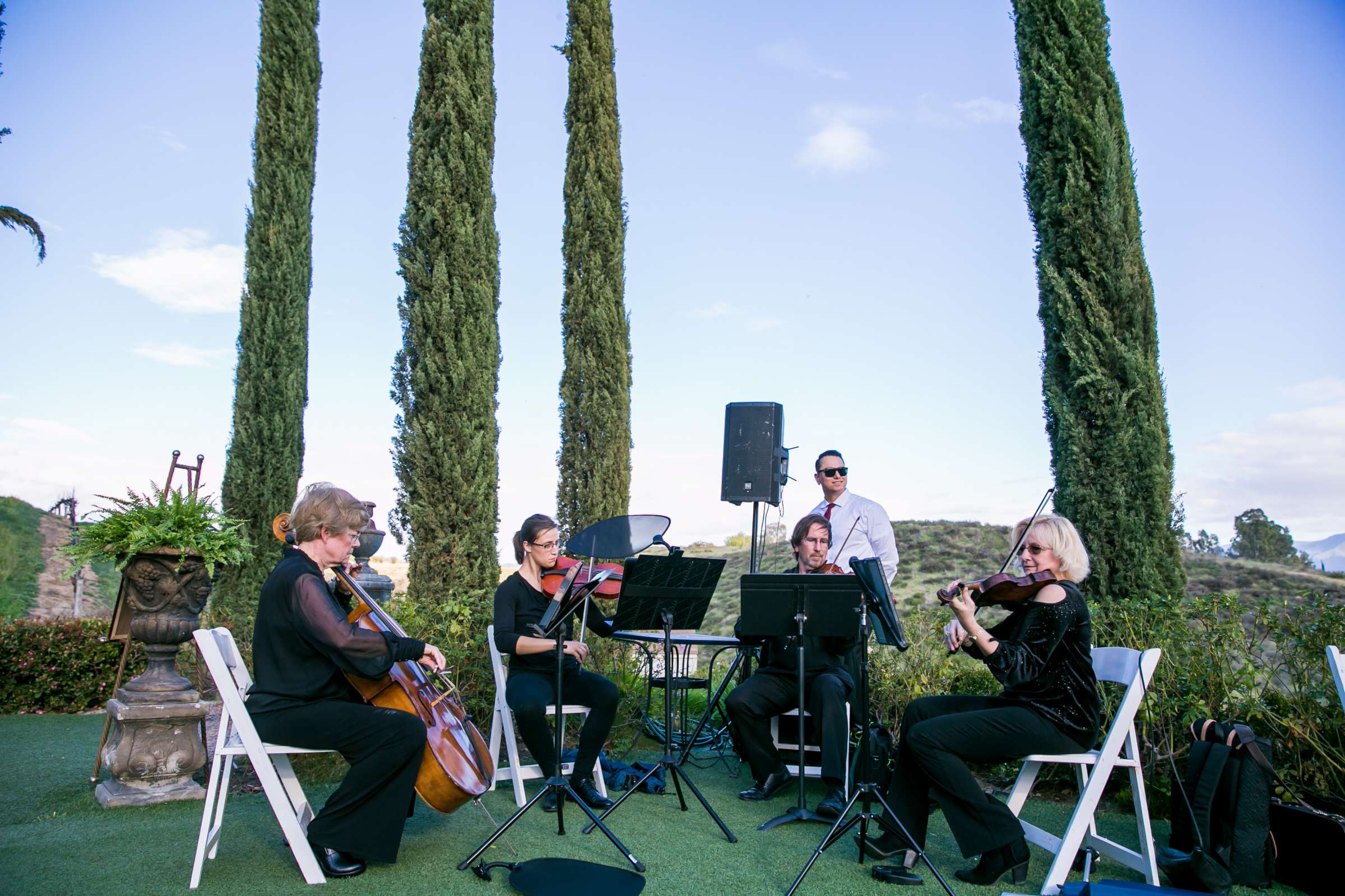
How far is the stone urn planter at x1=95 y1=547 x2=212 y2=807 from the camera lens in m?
4.07

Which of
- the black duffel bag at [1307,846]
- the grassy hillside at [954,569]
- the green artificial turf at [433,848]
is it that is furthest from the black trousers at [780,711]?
the grassy hillside at [954,569]

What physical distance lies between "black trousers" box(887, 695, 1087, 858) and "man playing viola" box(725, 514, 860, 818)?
2.76 feet

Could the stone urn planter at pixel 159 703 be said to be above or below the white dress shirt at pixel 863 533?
below

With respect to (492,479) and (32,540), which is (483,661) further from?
(32,540)

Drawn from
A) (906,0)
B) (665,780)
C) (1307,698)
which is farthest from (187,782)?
(906,0)

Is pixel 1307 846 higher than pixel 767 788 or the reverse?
higher

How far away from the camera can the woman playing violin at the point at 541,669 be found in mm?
3979

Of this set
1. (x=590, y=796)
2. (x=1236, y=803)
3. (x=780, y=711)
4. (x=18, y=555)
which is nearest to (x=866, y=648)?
(x=780, y=711)

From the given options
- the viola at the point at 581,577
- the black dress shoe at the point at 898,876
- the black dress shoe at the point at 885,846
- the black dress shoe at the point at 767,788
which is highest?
the viola at the point at 581,577

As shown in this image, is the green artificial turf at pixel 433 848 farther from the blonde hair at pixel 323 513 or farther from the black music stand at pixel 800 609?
the blonde hair at pixel 323 513

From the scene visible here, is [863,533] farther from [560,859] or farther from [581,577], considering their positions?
[560,859]

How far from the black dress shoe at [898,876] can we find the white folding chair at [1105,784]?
0.44 m

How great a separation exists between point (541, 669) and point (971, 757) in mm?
2086

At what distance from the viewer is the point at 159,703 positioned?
4.16 meters
